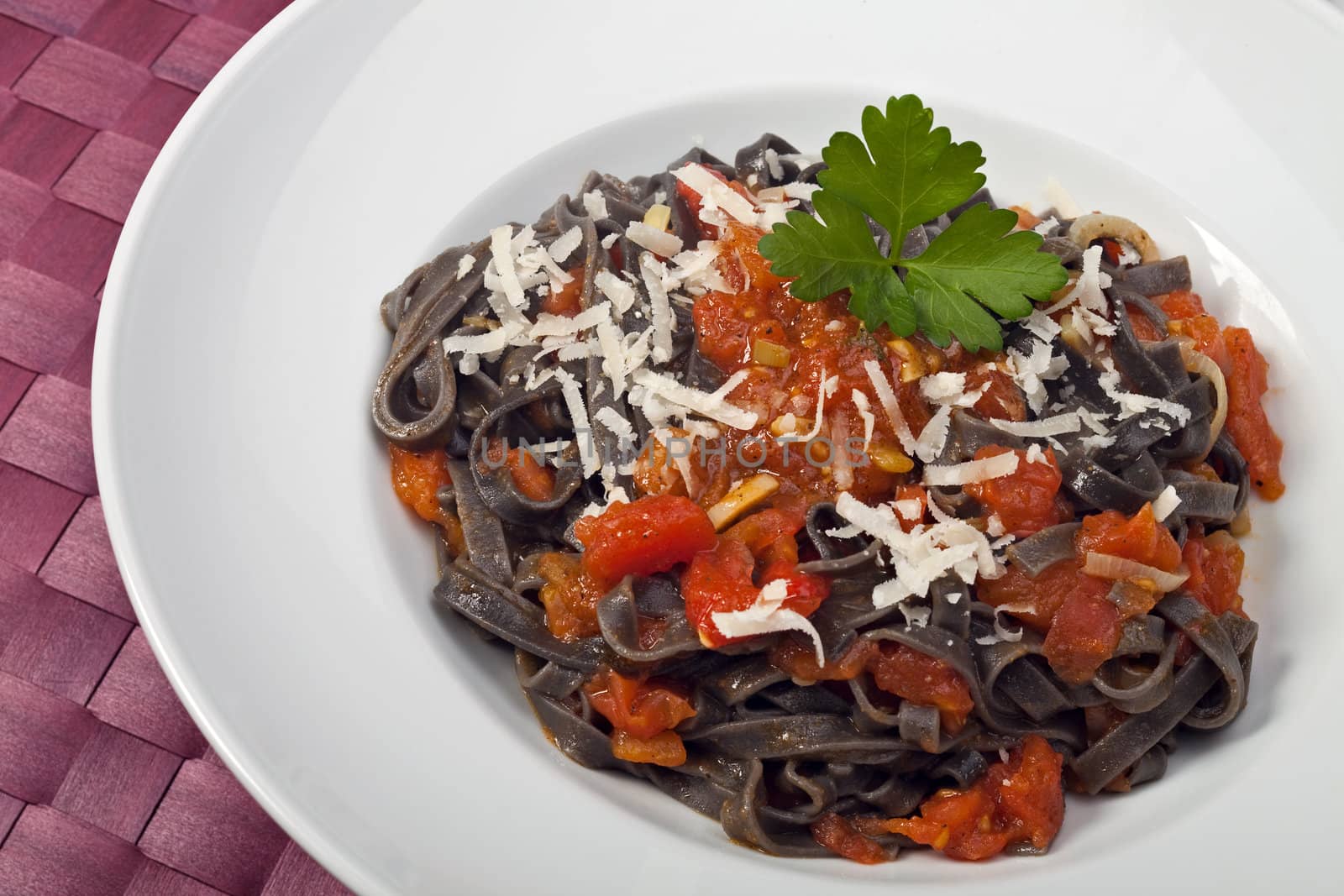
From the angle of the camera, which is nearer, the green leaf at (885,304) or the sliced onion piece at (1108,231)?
the green leaf at (885,304)

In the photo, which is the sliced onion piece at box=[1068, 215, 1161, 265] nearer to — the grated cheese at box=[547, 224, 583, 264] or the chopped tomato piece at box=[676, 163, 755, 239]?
the chopped tomato piece at box=[676, 163, 755, 239]

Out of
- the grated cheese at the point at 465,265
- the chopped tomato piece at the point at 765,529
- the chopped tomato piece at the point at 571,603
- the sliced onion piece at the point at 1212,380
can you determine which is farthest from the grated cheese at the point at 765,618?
the sliced onion piece at the point at 1212,380

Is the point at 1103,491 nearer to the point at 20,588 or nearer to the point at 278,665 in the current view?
the point at 278,665

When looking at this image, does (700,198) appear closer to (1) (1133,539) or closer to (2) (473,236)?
(2) (473,236)

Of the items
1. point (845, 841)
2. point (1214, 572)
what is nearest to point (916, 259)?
point (1214, 572)

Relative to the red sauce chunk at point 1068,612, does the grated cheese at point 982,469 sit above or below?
above

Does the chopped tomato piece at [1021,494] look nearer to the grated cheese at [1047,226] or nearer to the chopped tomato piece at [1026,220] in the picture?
the grated cheese at [1047,226]
